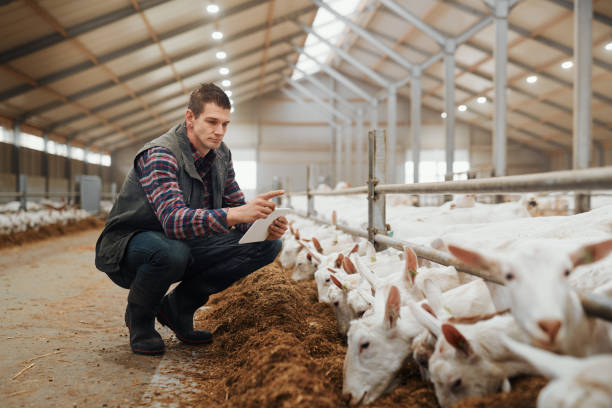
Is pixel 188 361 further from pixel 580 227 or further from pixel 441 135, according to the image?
pixel 441 135

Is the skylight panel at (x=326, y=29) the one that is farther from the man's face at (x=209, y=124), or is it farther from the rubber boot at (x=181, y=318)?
the rubber boot at (x=181, y=318)

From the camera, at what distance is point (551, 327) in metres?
1.12

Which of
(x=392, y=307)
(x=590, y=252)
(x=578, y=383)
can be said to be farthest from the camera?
(x=392, y=307)

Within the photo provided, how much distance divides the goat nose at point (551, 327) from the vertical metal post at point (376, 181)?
7.22 ft

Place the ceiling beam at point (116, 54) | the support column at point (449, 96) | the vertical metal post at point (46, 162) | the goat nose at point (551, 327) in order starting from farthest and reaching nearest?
1. the vertical metal post at point (46, 162)
2. the ceiling beam at point (116, 54)
3. the support column at point (449, 96)
4. the goat nose at point (551, 327)

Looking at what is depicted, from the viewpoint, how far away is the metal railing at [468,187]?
1263 mm

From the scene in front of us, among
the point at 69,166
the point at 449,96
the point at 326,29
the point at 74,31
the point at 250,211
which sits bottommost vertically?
the point at 250,211

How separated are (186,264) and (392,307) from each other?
4.06 feet

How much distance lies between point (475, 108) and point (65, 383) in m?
20.9

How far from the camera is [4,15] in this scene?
8.26 m

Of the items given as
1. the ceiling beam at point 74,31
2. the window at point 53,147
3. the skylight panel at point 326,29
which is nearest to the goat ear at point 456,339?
the ceiling beam at point 74,31

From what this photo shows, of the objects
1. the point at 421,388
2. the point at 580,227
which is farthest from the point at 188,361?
the point at 580,227

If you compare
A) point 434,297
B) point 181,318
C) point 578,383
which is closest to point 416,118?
point 181,318

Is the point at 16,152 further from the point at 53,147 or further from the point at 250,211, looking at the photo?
the point at 250,211
